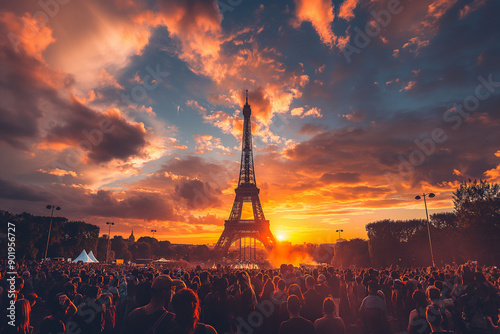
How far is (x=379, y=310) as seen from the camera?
18.7ft

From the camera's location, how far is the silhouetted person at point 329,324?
4047 millimetres

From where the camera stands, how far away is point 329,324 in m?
4.09

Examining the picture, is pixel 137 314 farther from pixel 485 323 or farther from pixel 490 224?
pixel 490 224

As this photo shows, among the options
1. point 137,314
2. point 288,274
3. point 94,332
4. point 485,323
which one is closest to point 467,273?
point 485,323

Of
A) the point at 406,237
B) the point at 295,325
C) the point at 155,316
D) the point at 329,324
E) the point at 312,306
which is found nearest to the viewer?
the point at 155,316

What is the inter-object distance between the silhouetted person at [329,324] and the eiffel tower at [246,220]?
56197mm

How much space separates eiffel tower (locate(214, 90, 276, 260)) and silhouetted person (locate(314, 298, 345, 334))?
56.2m

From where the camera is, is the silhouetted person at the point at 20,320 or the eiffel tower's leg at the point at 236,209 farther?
the eiffel tower's leg at the point at 236,209

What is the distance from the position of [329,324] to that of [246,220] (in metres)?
58.9

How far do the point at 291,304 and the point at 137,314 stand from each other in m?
2.21

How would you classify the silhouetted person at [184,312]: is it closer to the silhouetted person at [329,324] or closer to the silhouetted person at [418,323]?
the silhouetted person at [329,324]

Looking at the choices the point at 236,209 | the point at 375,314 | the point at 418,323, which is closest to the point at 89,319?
the point at 375,314

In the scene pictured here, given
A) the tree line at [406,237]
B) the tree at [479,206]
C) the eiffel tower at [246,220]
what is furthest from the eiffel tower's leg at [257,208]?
the tree at [479,206]

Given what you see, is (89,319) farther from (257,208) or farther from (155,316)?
(257,208)
